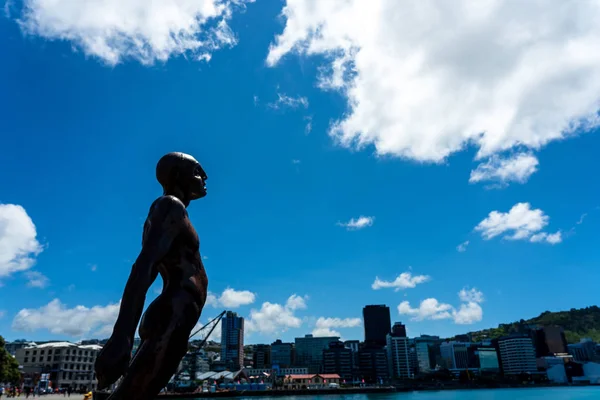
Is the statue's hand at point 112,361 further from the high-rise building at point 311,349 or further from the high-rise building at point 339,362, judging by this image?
the high-rise building at point 311,349

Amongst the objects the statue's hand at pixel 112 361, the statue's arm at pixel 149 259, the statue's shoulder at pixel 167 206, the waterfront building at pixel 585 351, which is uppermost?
the waterfront building at pixel 585 351

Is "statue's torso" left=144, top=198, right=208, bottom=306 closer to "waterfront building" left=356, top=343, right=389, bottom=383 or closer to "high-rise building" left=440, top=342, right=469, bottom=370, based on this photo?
"waterfront building" left=356, top=343, right=389, bottom=383

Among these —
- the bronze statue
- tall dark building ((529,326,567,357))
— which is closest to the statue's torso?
the bronze statue

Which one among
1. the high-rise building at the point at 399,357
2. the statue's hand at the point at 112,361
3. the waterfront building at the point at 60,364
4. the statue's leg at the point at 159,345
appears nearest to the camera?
the statue's hand at the point at 112,361

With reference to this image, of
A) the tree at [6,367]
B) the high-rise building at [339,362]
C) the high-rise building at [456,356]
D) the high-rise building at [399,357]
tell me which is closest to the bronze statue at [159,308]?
the tree at [6,367]

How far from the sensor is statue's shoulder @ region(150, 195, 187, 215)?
381 cm

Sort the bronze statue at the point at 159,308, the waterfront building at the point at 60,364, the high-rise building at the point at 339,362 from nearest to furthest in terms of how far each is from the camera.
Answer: the bronze statue at the point at 159,308 → the waterfront building at the point at 60,364 → the high-rise building at the point at 339,362

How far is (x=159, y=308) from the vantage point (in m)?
3.64

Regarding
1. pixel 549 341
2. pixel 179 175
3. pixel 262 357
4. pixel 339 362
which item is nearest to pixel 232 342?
pixel 262 357

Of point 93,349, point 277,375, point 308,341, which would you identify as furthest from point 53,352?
point 308,341

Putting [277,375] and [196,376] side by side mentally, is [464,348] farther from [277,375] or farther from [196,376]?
[196,376]

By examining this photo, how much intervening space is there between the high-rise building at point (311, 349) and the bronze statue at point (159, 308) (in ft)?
562

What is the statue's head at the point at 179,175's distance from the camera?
426 cm

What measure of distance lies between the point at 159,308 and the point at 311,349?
175m
